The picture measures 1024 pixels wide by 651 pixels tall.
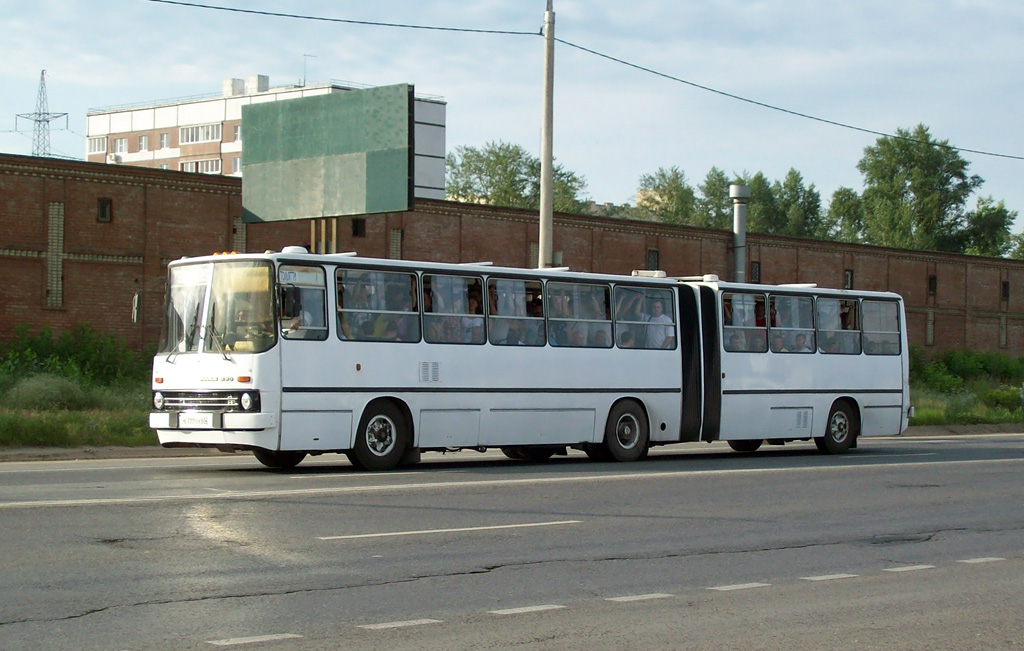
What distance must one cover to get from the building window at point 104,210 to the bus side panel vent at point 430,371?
20.1m

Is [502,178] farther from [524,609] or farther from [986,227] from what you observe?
[524,609]

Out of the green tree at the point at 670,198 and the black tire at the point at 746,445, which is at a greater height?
the green tree at the point at 670,198

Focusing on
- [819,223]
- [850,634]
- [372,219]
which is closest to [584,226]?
[372,219]

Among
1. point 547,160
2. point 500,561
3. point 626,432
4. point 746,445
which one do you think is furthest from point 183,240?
point 500,561

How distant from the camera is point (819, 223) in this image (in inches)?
4904

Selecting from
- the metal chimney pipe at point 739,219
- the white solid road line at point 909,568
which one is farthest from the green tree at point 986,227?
the white solid road line at point 909,568

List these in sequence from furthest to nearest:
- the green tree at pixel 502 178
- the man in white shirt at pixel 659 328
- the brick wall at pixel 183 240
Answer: the green tree at pixel 502 178, the brick wall at pixel 183 240, the man in white shirt at pixel 659 328

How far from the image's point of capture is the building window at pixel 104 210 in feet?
117

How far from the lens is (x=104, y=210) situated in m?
35.9

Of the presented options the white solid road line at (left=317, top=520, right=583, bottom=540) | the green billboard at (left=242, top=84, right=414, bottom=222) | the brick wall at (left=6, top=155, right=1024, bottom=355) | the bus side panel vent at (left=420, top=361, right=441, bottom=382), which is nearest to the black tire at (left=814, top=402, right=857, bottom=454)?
the bus side panel vent at (left=420, top=361, right=441, bottom=382)

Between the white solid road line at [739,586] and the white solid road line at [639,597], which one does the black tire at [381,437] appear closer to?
the white solid road line at [739,586]

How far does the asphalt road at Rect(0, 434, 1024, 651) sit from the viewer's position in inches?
310

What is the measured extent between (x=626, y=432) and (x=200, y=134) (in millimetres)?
100677

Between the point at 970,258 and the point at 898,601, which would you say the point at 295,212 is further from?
the point at 970,258
